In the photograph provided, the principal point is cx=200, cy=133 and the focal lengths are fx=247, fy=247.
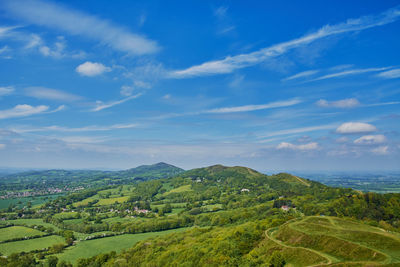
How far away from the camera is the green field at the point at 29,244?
115812mm

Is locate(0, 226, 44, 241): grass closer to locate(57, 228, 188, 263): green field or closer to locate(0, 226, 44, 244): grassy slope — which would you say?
locate(0, 226, 44, 244): grassy slope

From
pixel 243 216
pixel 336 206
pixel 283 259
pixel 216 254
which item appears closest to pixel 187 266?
pixel 216 254

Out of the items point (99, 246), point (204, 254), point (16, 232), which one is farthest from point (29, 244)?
point (204, 254)

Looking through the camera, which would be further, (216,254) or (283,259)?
(216,254)

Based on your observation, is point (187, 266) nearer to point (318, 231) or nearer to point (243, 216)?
point (318, 231)

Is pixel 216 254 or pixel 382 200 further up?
pixel 382 200

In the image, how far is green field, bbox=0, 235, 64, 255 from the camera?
380ft

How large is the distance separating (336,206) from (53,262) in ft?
424

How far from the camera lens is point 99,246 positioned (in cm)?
11719

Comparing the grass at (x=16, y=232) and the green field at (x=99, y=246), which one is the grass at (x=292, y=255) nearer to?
the green field at (x=99, y=246)

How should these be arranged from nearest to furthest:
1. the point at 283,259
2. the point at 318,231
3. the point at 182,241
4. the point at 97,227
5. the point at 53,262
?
the point at 283,259 < the point at 318,231 < the point at 53,262 < the point at 182,241 < the point at 97,227

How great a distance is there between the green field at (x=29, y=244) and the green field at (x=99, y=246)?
15.5 m

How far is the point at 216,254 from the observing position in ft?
229

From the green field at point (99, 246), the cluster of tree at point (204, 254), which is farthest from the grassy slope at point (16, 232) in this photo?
the cluster of tree at point (204, 254)
